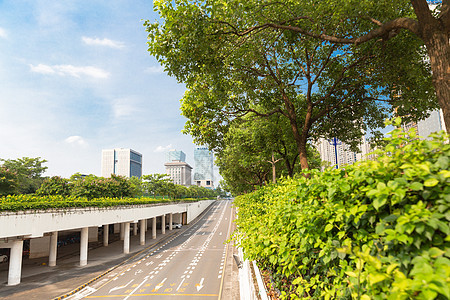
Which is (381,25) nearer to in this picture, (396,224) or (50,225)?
(396,224)

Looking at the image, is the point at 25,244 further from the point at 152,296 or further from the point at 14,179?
the point at 152,296

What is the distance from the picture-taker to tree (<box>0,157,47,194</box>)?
163 ft

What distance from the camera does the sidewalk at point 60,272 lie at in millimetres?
16391

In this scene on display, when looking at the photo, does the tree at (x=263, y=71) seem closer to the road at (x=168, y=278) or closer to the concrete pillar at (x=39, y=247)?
the road at (x=168, y=278)

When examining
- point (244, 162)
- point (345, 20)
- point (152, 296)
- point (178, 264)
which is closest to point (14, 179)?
point (178, 264)

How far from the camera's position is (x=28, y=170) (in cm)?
5419

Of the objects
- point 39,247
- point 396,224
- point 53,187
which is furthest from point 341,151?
point 53,187

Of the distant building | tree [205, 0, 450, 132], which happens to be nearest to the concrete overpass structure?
tree [205, 0, 450, 132]

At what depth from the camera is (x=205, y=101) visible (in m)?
11.2

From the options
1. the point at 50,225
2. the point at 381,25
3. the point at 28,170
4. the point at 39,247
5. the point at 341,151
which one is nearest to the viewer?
the point at 381,25

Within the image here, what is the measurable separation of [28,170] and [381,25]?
67.8m

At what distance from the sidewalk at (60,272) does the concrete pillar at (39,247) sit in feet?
3.27

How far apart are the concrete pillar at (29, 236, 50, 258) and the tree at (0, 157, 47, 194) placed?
88.6ft

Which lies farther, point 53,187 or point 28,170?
point 28,170
